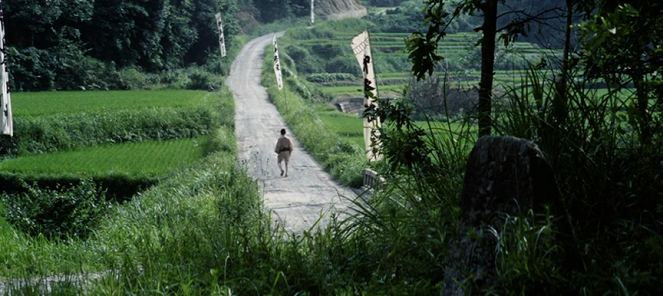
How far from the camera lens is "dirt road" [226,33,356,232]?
11.8 metres

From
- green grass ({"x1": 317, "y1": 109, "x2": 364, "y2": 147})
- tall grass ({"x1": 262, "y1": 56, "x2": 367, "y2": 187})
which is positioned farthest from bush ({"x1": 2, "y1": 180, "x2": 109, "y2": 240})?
green grass ({"x1": 317, "y1": 109, "x2": 364, "y2": 147})

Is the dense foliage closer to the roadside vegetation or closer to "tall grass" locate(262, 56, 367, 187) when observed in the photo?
"tall grass" locate(262, 56, 367, 187)

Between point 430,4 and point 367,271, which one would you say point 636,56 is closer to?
point 430,4

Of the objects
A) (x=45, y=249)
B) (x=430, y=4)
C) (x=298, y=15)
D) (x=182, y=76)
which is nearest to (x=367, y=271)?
(x=430, y=4)

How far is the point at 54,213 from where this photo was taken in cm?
1078

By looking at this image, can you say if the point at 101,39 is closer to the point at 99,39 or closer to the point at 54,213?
the point at 99,39

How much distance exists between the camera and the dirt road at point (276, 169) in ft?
38.8

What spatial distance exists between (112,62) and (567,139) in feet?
117

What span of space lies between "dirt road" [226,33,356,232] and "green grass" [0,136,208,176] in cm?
169

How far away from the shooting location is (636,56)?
4062 millimetres

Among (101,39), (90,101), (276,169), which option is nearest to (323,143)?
(276,169)

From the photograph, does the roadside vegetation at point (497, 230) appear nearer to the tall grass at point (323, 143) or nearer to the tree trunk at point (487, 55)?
the tree trunk at point (487, 55)

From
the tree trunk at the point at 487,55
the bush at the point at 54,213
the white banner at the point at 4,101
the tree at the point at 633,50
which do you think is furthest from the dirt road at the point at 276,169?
the white banner at the point at 4,101

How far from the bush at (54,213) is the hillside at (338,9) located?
204ft
